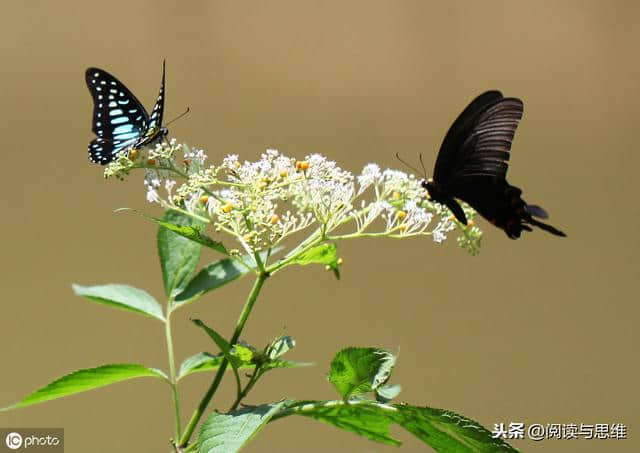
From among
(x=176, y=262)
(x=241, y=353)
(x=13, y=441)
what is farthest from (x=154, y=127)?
(x=13, y=441)

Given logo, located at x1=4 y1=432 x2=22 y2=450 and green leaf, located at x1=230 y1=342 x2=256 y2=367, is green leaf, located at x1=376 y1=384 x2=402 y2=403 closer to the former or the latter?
green leaf, located at x1=230 y1=342 x2=256 y2=367

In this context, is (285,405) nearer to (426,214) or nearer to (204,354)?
(204,354)

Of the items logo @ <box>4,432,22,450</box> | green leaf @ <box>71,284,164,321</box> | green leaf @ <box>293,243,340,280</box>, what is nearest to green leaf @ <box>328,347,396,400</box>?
green leaf @ <box>293,243,340,280</box>

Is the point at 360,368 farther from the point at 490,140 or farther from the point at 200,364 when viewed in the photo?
the point at 490,140

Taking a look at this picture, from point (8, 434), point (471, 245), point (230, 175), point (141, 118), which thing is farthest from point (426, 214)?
point (8, 434)

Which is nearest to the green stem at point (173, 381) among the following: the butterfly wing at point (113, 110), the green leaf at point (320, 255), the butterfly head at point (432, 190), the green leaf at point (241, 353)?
the green leaf at point (241, 353)

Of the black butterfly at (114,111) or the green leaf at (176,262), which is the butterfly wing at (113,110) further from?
the green leaf at (176,262)
